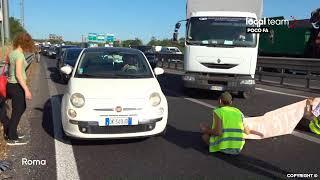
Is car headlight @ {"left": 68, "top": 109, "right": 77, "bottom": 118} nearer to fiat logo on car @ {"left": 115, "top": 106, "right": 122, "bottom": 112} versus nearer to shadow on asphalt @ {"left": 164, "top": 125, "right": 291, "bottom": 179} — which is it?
fiat logo on car @ {"left": 115, "top": 106, "right": 122, "bottom": 112}

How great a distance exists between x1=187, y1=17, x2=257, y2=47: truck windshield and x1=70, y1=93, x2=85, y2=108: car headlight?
260 inches

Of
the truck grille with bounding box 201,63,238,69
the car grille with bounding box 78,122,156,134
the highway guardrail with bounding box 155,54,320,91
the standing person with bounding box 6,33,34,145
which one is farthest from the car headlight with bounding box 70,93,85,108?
the highway guardrail with bounding box 155,54,320,91

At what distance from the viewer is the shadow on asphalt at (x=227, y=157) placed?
5594 millimetres

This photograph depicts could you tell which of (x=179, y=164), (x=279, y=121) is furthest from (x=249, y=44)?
(x=179, y=164)

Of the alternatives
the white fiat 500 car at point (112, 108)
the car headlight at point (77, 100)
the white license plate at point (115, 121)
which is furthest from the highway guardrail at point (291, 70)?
the car headlight at point (77, 100)

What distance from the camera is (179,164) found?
5871 mm

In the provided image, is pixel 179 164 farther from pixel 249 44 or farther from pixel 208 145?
pixel 249 44

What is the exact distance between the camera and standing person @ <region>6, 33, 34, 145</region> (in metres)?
6.85

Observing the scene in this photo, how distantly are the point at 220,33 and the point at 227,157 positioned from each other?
6.95m

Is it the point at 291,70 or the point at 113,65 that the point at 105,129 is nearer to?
the point at 113,65

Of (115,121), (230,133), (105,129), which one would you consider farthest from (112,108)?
(230,133)

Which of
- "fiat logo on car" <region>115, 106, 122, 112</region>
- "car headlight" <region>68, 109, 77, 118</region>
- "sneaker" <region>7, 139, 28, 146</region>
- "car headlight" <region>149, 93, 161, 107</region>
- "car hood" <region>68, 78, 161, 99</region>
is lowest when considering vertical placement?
"sneaker" <region>7, 139, 28, 146</region>

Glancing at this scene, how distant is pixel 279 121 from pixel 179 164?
250 centimetres

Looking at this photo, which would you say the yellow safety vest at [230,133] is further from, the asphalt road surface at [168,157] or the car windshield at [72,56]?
the car windshield at [72,56]
